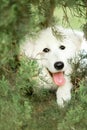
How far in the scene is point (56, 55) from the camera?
2.35 meters

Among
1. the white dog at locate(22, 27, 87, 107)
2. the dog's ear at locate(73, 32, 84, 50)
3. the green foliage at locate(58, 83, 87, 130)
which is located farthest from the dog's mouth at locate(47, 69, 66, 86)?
the green foliage at locate(58, 83, 87, 130)

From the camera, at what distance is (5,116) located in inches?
71.6

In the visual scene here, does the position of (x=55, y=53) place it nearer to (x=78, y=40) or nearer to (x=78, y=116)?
(x=78, y=40)

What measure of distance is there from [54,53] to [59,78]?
135mm

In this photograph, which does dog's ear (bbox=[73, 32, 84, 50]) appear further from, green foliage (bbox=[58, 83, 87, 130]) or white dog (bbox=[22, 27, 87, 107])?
green foliage (bbox=[58, 83, 87, 130])

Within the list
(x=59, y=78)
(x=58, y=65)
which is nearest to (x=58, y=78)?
(x=59, y=78)

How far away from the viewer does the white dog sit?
2328 mm

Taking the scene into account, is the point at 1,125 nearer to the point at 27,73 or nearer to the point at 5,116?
the point at 5,116

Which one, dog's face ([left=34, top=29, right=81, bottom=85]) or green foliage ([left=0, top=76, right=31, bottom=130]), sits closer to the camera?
green foliage ([left=0, top=76, right=31, bottom=130])

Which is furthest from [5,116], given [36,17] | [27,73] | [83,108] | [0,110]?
[36,17]

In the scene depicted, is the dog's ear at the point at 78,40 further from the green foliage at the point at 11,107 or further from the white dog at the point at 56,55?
the green foliage at the point at 11,107

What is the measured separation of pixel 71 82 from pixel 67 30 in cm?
27

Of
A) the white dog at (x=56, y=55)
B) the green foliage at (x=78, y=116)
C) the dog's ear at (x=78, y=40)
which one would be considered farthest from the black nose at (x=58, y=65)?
the green foliage at (x=78, y=116)

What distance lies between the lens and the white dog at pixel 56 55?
91.7 inches
